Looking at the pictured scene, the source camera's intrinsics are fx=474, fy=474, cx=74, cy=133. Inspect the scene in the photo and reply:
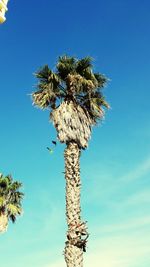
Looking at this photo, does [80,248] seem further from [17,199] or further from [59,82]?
[17,199]

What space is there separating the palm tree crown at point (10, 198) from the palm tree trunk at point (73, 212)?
15.9 metres

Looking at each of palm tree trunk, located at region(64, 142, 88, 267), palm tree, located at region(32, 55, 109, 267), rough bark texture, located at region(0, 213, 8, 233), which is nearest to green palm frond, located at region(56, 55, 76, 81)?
palm tree, located at region(32, 55, 109, 267)

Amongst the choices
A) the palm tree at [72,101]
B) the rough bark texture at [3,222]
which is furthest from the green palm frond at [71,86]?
the rough bark texture at [3,222]

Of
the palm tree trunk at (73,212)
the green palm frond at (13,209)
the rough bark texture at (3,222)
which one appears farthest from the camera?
the green palm frond at (13,209)

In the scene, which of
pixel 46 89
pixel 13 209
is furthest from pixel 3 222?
pixel 46 89

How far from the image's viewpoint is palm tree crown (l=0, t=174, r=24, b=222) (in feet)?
118

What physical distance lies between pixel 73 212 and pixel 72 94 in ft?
20.9

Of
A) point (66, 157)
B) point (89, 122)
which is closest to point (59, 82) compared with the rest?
point (89, 122)

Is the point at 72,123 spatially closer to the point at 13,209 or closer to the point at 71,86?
the point at 71,86

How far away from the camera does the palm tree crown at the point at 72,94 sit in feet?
75.0

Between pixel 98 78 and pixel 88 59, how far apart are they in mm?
1181

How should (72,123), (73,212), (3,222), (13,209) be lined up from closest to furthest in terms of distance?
(73,212) < (72,123) < (3,222) < (13,209)

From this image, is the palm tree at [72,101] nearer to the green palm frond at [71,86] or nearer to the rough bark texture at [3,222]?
the green palm frond at [71,86]

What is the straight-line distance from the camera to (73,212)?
1992 cm
